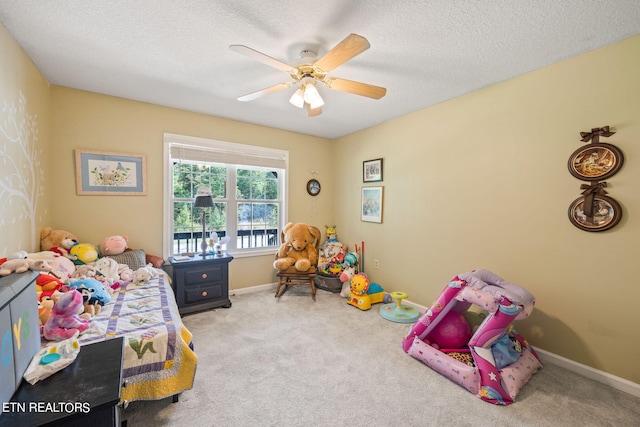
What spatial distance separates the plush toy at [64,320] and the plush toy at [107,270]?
851 mm

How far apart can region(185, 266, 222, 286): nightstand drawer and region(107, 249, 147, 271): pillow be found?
467mm

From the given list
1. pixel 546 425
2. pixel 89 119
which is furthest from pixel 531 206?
pixel 89 119

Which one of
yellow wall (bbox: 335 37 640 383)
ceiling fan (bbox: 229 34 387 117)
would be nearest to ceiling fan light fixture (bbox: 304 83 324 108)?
ceiling fan (bbox: 229 34 387 117)

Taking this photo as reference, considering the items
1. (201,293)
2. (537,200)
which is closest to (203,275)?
(201,293)

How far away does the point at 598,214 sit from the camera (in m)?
1.88

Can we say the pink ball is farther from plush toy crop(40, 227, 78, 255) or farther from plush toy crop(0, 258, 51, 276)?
plush toy crop(40, 227, 78, 255)

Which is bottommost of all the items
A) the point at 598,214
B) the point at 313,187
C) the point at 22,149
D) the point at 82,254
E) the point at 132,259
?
the point at 132,259

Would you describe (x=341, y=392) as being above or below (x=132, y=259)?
below

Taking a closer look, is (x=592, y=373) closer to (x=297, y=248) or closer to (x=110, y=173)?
(x=297, y=248)

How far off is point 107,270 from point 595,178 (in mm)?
4081

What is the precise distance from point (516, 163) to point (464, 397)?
6.40ft

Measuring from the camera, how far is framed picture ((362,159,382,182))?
→ 364 centimetres

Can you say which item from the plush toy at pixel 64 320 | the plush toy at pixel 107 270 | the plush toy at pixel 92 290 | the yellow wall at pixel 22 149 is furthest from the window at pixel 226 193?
the plush toy at pixel 64 320

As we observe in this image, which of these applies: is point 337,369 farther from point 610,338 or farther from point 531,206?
point 531,206
